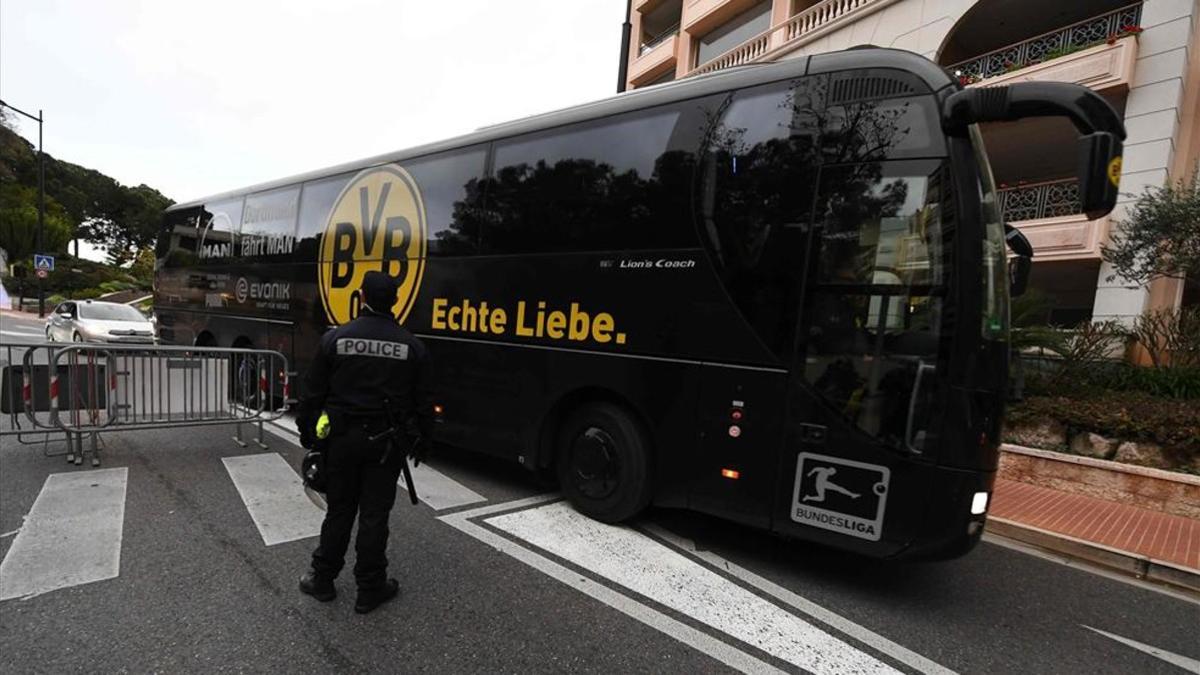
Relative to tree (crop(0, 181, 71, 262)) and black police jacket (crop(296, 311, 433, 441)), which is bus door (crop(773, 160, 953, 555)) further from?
tree (crop(0, 181, 71, 262))

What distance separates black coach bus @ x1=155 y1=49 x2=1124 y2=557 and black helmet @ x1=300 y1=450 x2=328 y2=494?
203cm

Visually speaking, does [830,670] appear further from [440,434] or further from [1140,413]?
[1140,413]

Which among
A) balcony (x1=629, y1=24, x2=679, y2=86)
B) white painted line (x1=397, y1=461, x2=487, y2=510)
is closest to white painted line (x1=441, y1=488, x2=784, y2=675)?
white painted line (x1=397, y1=461, x2=487, y2=510)

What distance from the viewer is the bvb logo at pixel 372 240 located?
594 cm

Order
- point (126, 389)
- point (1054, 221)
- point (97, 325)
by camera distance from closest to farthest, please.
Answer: point (126, 389) → point (1054, 221) → point (97, 325)

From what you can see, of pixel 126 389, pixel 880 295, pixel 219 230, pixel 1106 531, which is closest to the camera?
pixel 880 295

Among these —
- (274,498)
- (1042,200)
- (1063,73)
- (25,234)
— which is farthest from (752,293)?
(25,234)

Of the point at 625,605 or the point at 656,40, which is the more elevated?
the point at 656,40

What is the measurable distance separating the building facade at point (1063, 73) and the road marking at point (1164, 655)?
20.8 feet

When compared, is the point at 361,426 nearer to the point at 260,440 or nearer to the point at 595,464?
the point at 595,464

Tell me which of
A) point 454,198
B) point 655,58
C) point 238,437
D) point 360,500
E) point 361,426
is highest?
point 655,58

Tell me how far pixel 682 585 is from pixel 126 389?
5972 millimetres

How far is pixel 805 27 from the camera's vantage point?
14.6 meters

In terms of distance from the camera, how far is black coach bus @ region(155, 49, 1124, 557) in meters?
3.19
